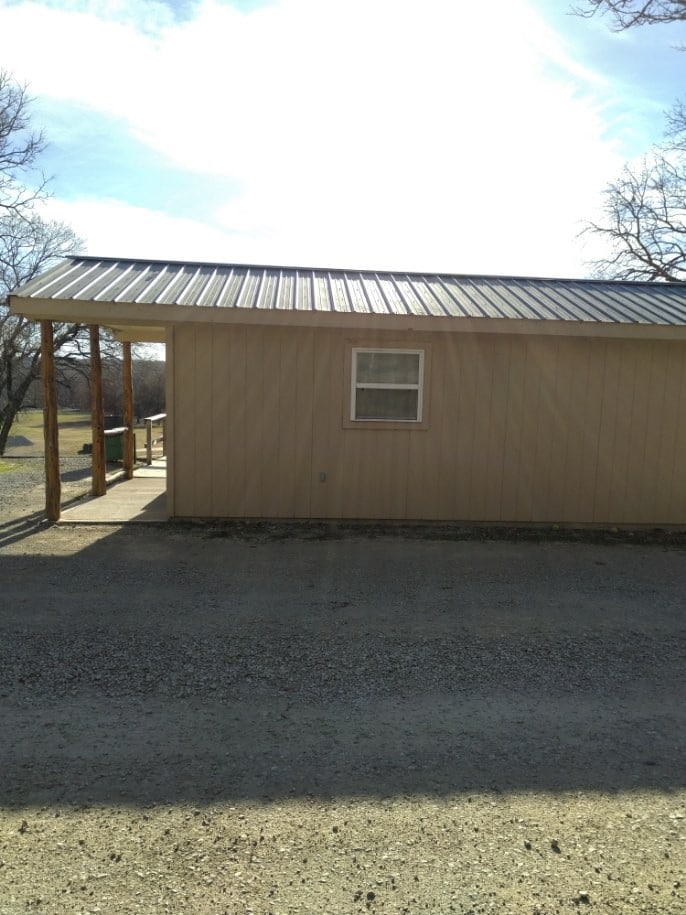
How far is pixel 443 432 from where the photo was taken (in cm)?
763

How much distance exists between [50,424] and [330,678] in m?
5.21

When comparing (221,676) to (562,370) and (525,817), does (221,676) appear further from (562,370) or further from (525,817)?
(562,370)

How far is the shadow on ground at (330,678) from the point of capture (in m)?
2.65

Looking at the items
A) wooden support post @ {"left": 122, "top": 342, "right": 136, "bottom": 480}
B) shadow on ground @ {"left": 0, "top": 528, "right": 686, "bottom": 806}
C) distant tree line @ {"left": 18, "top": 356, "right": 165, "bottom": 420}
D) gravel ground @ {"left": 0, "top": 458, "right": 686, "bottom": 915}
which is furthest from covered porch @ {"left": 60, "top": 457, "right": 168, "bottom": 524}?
distant tree line @ {"left": 18, "top": 356, "right": 165, "bottom": 420}

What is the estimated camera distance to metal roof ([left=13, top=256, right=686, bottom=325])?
6.93 metres

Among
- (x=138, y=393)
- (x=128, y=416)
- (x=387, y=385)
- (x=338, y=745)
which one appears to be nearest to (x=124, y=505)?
(x=128, y=416)

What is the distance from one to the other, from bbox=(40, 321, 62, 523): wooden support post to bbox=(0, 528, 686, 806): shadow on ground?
132 centimetres

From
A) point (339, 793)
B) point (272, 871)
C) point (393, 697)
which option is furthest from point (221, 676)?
point (272, 871)

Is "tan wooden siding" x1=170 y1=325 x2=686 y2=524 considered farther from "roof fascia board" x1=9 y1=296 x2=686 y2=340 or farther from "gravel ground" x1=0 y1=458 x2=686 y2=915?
"gravel ground" x1=0 y1=458 x2=686 y2=915

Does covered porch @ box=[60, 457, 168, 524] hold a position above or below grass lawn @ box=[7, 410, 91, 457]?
above

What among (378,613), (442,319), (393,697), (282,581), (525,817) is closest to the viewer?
(525,817)

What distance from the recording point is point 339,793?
2.51 meters

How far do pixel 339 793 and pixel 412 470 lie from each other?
5.35m

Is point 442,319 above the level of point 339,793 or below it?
above
